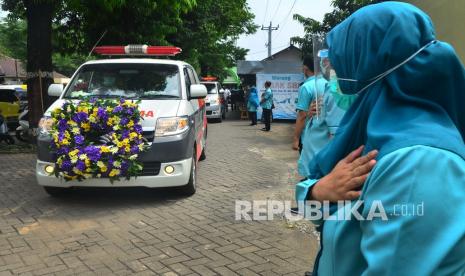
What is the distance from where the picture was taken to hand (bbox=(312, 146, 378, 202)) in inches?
48.0

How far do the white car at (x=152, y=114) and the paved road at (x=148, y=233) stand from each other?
0.35 meters

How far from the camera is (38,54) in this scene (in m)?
10.2

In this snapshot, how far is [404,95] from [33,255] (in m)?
3.91

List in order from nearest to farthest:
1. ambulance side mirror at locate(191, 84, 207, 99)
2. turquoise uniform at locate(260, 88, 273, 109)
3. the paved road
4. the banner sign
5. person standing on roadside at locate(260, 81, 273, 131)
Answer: the paved road, ambulance side mirror at locate(191, 84, 207, 99), person standing on roadside at locate(260, 81, 273, 131), turquoise uniform at locate(260, 88, 273, 109), the banner sign

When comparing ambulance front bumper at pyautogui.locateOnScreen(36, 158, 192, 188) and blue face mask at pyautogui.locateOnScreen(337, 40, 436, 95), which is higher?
blue face mask at pyautogui.locateOnScreen(337, 40, 436, 95)

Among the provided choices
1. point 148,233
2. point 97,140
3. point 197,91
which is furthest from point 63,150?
point 197,91

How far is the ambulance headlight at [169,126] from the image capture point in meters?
5.63

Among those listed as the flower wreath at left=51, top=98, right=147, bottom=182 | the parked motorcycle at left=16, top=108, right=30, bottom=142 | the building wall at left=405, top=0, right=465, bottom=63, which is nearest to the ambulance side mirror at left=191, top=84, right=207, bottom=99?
the flower wreath at left=51, top=98, right=147, bottom=182

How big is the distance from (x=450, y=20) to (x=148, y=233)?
4758 millimetres

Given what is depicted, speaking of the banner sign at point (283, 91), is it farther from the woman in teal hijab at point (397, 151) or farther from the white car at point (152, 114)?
the woman in teal hijab at point (397, 151)

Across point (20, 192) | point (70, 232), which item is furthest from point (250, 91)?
point (70, 232)

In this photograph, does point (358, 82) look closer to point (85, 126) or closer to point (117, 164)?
point (117, 164)

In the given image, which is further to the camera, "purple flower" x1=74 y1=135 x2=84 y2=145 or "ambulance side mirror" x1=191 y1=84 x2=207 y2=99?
"ambulance side mirror" x1=191 y1=84 x2=207 y2=99

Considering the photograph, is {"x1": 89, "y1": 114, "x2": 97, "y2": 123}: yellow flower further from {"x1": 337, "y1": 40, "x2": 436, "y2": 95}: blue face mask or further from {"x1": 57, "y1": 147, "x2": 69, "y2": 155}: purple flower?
{"x1": 337, "y1": 40, "x2": 436, "y2": 95}: blue face mask
